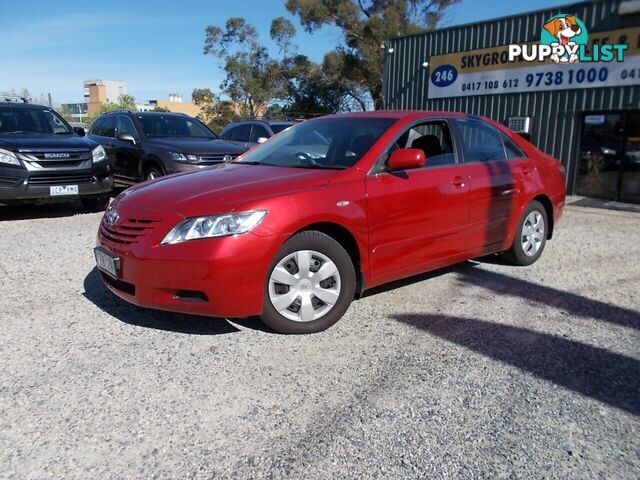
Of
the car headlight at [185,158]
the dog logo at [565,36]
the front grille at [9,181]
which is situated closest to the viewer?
the front grille at [9,181]

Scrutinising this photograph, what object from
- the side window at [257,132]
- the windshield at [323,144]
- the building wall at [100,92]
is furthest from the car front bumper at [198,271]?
the building wall at [100,92]

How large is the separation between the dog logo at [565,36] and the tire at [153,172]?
361 inches

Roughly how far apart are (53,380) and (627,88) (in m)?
11.9

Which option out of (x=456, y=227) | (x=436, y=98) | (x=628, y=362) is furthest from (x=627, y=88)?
(x=628, y=362)

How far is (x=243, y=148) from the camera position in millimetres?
9219

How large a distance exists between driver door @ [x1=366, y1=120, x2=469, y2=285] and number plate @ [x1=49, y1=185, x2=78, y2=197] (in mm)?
5479

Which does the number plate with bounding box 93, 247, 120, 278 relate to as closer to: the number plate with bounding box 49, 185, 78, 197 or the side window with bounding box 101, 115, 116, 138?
the number plate with bounding box 49, 185, 78, 197

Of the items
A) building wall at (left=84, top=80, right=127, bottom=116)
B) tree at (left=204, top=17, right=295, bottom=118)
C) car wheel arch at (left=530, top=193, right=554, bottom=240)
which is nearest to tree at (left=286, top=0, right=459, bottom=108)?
tree at (left=204, top=17, right=295, bottom=118)

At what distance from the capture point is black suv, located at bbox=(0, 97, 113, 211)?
24.0ft

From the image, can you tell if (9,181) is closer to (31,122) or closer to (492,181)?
(31,122)

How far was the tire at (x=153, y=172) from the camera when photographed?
858 centimetres

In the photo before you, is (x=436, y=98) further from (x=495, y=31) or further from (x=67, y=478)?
(x=67, y=478)

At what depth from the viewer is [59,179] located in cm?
768

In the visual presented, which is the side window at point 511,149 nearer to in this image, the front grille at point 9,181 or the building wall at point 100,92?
the front grille at point 9,181
